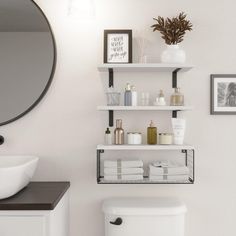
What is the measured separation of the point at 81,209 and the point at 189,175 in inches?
30.2

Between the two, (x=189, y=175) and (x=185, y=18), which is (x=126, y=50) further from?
(x=189, y=175)

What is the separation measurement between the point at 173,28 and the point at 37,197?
131 cm

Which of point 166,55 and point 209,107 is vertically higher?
point 166,55

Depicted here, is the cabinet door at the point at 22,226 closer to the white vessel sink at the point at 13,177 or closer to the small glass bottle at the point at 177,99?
the white vessel sink at the point at 13,177

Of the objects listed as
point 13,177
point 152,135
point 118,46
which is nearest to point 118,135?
point 152,135

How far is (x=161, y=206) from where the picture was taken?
6.68 ft

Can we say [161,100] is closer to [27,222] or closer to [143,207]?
[143,207]

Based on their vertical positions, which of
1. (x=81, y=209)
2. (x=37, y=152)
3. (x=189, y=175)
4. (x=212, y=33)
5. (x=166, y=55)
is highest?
(x=212, y=33)

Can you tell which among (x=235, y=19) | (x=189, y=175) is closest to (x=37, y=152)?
(x=189, y=175)

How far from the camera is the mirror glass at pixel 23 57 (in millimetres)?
2182

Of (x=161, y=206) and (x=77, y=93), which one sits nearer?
(x=161, y=206)

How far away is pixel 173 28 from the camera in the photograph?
6.81 ft

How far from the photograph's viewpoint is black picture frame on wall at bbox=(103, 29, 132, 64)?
216 centimetres

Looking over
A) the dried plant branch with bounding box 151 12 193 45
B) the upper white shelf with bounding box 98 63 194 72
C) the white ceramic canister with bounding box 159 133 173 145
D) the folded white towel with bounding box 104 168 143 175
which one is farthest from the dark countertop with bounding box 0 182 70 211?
the dried plant branch with bounding box 151 12 193 45
